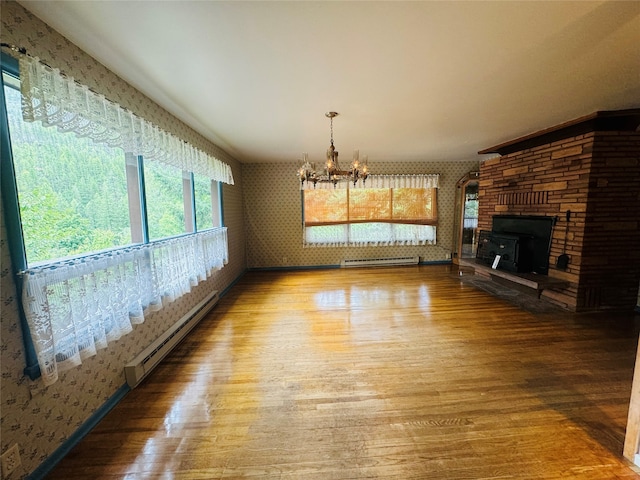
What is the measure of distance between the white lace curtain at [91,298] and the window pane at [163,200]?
19 cm

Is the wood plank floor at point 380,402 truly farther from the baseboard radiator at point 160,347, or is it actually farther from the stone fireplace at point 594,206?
the stone fireplace at point 594,206

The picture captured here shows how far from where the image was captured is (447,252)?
19.7 feet


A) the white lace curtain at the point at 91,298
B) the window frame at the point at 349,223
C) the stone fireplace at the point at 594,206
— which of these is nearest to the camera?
the white lace curtain at the point at 91,298

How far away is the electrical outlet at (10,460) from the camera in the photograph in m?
1.13

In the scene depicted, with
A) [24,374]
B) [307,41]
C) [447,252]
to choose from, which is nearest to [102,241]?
[24,374]

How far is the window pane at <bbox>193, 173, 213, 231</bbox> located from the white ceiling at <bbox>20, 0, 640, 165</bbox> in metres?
0.77

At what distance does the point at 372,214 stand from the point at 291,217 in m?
1.84

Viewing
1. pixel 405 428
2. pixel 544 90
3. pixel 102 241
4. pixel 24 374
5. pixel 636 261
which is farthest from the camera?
pixel 636 261

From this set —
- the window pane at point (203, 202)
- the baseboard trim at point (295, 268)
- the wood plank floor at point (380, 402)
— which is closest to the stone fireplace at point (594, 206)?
the wood plank floor at point (380, 402)

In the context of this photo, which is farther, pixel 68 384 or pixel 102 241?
pixel 102 241

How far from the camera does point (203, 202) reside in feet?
11.5

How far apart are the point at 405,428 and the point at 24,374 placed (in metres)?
2.10

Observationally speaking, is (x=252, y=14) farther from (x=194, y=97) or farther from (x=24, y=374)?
(x=24, y=374)

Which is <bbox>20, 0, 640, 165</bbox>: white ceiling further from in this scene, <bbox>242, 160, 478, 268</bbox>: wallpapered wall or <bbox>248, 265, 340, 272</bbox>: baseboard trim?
<bbox>248, 265, 340, 272</bbox>: baseboard trim
